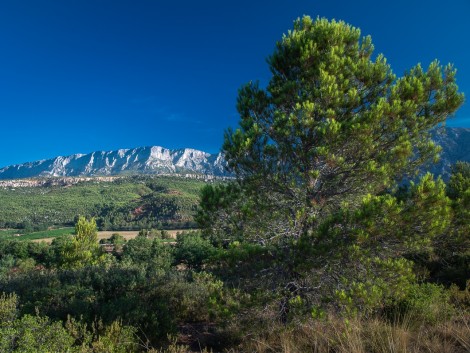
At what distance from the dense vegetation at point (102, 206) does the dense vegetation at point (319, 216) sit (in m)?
87.3

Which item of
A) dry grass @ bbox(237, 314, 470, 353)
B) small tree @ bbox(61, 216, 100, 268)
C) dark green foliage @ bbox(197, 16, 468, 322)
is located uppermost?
dark green foliage @ bbox(197, 16, 468, 322)

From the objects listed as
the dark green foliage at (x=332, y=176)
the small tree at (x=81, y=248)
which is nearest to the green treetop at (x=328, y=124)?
the dark green foliage at (x=332, y=176)

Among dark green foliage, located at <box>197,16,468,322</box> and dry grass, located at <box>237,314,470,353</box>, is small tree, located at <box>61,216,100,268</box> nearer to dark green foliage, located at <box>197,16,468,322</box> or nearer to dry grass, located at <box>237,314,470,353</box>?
dark green foliage, located at <box>197,16,468,322</box>

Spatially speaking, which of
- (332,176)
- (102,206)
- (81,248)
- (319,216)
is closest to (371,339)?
(319,216)

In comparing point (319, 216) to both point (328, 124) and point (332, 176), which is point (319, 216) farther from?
point (328, 124)

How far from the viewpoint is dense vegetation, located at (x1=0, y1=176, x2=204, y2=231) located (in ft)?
349

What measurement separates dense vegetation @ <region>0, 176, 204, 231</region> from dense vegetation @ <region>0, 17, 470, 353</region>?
286 ft

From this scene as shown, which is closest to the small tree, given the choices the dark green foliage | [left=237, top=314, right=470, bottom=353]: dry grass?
the dark green foliage

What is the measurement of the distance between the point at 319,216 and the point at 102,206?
474ft

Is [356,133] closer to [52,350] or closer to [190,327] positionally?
[52,350]

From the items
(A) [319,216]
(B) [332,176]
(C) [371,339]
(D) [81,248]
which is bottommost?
(D) [81,248]

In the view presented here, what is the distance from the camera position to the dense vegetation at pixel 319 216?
16.9ft

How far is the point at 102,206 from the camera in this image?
444 ft

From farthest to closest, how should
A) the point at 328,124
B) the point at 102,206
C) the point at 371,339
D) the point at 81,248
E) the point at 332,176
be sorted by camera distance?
the point at 102,206 < the point at 81,248 < the point at 332,176 < the point at 328,124 < the point at 371,339
